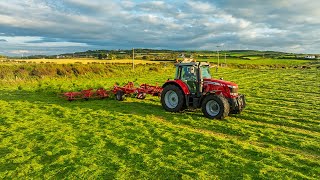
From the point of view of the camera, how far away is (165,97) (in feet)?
42.7

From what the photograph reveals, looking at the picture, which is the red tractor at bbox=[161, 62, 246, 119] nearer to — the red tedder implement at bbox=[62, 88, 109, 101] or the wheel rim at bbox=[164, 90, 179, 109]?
the wheel rim at bbox=[164, 90, 179, 109]

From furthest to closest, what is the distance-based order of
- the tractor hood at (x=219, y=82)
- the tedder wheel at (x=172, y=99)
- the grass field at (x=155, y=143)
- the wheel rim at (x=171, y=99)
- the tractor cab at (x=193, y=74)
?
1. the wheel rim at (x=171, y=99)
2. the tedder wheel at (x=172, y=99)
3. the tractor cab at (x=193, y=74)
4. the tractor hood at (x=219, y=82)
5. the grass field at (x=155, y=143)

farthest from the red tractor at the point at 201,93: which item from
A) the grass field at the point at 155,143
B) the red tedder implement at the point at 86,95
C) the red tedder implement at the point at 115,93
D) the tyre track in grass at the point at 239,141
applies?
the red tedder implement at the point at 86,95

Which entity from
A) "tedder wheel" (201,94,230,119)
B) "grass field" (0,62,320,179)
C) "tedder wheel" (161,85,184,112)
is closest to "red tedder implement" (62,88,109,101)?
"grass field" (0,62,320,179)

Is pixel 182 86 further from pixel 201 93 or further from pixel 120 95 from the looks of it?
pixel 120 95

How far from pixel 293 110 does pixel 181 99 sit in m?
4.76

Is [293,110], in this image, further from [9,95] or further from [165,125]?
[9,95]

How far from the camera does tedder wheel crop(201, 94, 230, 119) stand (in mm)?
11010

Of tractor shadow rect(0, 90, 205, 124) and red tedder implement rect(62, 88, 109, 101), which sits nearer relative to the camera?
tractor shadow rect(0, 90, 205, 124)

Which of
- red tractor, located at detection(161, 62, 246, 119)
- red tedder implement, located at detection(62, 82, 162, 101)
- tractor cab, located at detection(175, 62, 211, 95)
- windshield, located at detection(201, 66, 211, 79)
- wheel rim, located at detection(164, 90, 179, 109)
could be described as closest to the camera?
red tractor, located at detection(161, 62, 246, 119)

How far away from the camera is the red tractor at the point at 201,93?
37.2 ft

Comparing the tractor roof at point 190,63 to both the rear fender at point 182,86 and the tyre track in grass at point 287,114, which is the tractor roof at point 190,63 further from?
the tyre track in grass at point 287,114

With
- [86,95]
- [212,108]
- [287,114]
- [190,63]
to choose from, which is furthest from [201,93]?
[86,95]

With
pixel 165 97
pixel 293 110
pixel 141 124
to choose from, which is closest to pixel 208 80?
pixel 165 97
